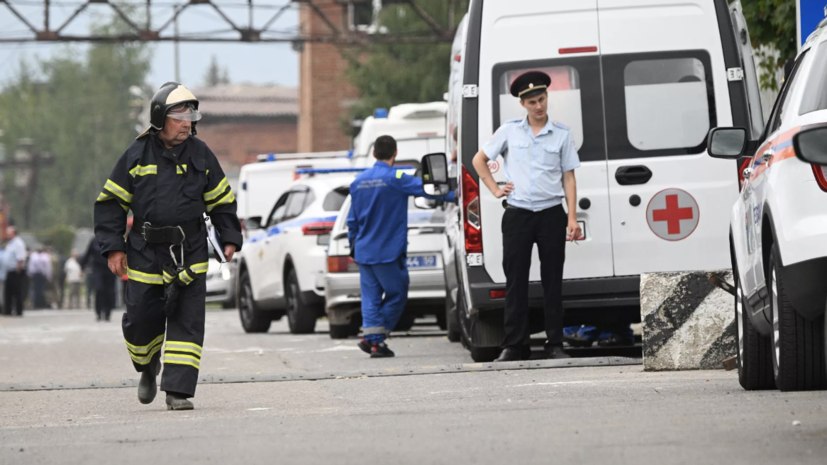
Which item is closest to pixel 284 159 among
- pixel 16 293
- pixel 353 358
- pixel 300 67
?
pixel 16 293

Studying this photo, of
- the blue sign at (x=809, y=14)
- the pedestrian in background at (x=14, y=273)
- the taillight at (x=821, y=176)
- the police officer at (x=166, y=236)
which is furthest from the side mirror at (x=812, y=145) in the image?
the pedestrian in background at (x=14, y=273)

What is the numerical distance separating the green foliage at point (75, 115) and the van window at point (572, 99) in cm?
9066

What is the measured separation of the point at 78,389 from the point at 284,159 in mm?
18385

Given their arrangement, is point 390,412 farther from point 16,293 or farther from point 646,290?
point 16,293

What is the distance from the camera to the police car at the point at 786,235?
6.32 meters

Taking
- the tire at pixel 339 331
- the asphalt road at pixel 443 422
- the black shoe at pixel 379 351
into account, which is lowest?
the asphalt road at pixel 443 422

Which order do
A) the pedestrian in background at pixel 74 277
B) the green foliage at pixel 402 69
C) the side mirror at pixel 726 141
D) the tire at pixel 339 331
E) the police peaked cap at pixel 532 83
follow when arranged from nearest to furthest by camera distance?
the side mirror at pixel 726 141 → the police peaked cap at pixel 532 83 → the tire at pixel 339 331 → the green foliage at pixel 402 69 → the pedestrian in background at pixel 74 277

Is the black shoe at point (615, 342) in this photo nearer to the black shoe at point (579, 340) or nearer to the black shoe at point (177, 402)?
the black shoe at point (579, 340)

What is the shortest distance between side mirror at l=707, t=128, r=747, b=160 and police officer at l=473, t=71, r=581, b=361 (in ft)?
7.91

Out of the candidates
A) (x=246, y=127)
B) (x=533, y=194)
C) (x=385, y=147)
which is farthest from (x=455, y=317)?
(x=246, y=127)

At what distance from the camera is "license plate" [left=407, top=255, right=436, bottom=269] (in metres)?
15.8

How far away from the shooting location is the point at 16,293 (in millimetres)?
35656

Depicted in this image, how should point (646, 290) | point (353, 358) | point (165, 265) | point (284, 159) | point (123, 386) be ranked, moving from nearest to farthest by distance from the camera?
1. point (165, 265)
2. point (646, 290)
3. point (123, 386)
4. point (353, 358)
5. point (284, 159)

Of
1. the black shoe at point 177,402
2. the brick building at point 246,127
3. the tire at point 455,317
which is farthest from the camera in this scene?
the brick building at point 246,127
